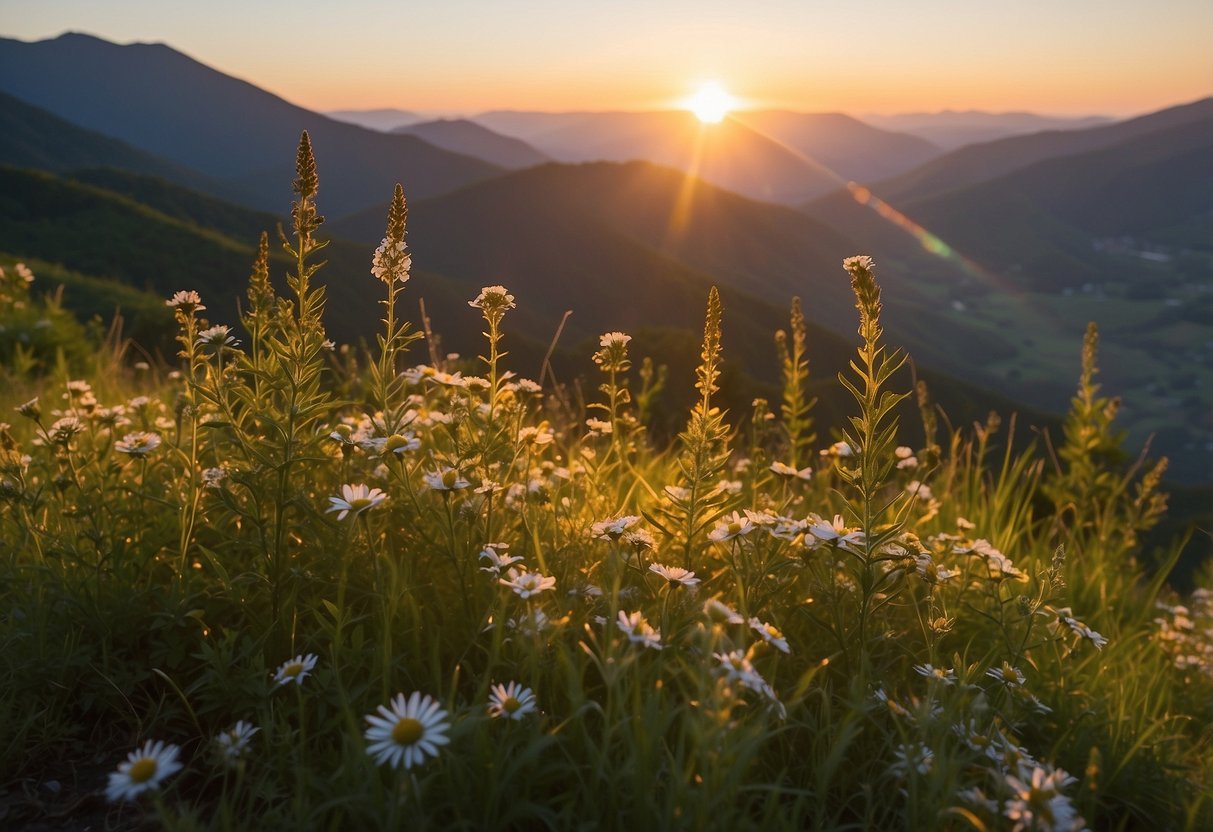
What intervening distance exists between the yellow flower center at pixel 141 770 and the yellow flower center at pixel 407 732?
456mm

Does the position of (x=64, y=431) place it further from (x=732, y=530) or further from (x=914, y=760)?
(x=914, y=760)

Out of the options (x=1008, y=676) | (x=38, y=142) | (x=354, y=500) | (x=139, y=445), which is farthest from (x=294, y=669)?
(x=38, y=142)

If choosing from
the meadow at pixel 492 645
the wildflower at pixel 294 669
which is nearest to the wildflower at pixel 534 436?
the meadow at pixel 492 645

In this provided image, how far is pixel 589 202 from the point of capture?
178500 millimetres

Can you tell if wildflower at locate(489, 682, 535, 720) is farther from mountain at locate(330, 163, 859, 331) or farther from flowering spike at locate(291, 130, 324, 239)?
mountain at locate(330, 163, 859, 331)

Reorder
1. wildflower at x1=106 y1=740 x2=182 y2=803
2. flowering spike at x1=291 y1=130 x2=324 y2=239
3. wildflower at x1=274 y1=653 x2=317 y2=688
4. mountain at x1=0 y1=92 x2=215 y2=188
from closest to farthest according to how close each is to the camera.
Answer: wildflower at x1=106 y1=740 x2=182 y2=803, wildflower at x1=274 y1=653 x2=317 y2=688, flowering spike at x1=291 y1=130 x2=324 y2=239, mountain at x1=0 y1=92 x2=215 y2=188

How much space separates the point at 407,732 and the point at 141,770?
499 millimetres

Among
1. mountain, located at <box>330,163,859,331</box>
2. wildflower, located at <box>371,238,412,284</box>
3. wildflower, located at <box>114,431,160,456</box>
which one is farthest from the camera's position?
mountain, located at <box>330,163,859,331</box>

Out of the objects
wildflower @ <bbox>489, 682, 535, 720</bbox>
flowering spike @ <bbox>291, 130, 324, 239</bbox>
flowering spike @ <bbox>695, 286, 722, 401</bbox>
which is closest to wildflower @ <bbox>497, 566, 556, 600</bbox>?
Answer: wildflower @ <bbox>489, 682, 535, 720</bbox>

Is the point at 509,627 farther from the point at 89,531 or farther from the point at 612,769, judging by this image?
the point at 89,531

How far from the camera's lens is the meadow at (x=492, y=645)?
6.15ft

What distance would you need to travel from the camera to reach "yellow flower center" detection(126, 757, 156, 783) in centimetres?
160

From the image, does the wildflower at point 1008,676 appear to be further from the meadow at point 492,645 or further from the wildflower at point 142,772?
the wildflower at point 142,772

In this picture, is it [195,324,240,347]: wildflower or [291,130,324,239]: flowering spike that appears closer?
[291,130,324,239]: flowering spike
